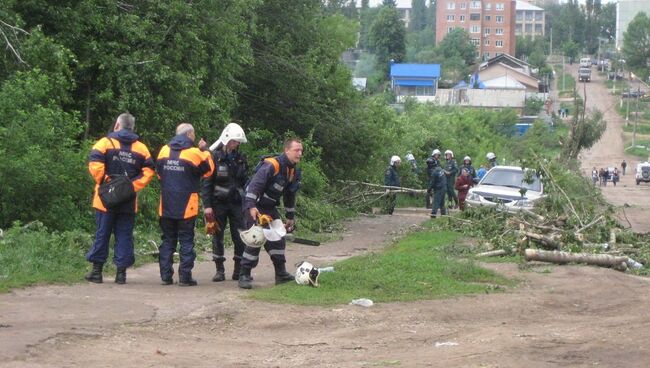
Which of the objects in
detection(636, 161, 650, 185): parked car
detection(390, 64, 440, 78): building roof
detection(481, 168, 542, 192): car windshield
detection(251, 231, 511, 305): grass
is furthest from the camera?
detection(390, 64, 440, 78): building roof

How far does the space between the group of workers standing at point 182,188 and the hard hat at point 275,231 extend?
63 millimetres

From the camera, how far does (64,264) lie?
42.3 feet

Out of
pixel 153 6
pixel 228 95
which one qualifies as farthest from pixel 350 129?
pixel 153 6

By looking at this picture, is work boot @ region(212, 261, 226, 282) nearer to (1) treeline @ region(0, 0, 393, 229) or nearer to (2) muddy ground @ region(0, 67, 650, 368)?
(2) muddy ground @ region(0, 67, 650, 368)

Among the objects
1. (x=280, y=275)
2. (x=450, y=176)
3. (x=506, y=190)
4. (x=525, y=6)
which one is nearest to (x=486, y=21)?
(x=525, y=6)

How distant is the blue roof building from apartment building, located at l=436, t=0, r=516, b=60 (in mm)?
42406

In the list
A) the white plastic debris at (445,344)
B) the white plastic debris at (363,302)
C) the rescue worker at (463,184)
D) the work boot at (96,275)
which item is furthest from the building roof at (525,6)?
the white plastic debris at (445,344)

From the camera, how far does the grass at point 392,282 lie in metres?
11.7

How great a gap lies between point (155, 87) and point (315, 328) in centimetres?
1104

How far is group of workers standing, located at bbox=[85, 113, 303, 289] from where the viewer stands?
39.3 ft

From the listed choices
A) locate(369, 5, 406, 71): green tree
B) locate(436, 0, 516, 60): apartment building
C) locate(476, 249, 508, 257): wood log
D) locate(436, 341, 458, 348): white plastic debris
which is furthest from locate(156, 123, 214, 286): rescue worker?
locate(436, 0, 516, 60): apartment building

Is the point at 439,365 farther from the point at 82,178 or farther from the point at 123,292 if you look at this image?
the point at 82,178

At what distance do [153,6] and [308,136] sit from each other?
9775 millimetres

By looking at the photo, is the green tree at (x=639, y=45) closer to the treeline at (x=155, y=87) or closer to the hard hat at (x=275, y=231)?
the treeline at (x=155, y=87)
